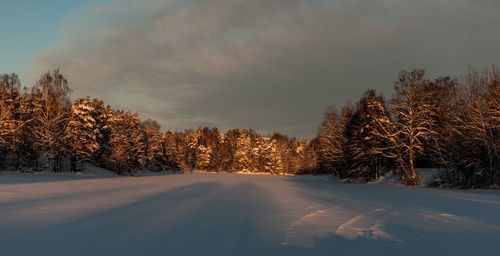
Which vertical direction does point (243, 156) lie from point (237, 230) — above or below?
above

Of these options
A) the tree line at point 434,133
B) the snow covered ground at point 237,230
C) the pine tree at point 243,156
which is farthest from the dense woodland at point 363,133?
the pine tree at point 243,156

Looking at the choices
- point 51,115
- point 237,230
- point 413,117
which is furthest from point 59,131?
point 237,230

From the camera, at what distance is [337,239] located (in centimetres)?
1081

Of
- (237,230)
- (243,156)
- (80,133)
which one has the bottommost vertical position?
(237,230)

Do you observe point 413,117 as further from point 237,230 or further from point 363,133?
point 237,230

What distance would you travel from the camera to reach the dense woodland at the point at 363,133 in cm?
4103

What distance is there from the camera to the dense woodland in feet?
135

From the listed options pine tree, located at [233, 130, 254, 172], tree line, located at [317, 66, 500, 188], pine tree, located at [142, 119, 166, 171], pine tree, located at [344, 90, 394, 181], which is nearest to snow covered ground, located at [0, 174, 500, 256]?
tree line, located at [317, 66, 500, 188]

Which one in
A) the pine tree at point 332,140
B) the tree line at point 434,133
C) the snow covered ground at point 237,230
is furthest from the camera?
the pine tree at point 332,140

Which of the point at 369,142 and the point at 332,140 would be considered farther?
the point at 332,140

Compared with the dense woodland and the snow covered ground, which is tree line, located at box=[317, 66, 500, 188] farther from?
the snow covered ground

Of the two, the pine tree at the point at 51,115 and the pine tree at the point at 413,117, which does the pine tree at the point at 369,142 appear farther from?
the pine tree at the point at 51,115

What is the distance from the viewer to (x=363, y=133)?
5569cm

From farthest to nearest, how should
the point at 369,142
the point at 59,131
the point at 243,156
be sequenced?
the point at 243,156
the point at 59,131
the point at 369,142
